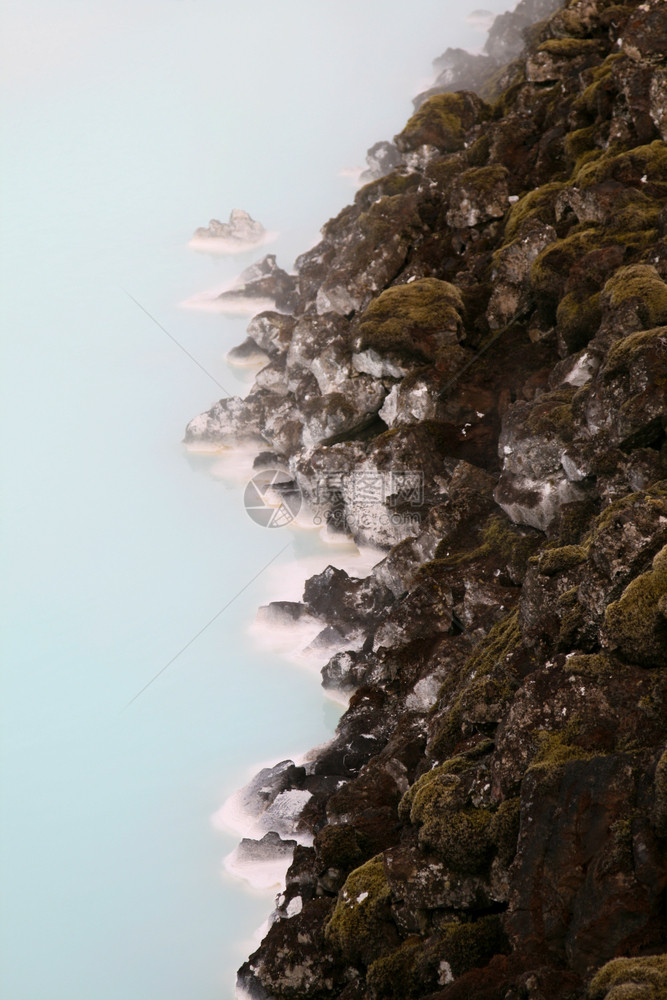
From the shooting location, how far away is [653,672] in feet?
33.1

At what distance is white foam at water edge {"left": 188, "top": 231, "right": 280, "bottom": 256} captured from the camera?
52.2 m

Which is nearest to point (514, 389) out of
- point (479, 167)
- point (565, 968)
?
point (479, 167)

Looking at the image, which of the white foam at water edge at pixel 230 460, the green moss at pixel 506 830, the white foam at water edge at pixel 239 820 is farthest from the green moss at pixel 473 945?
the white foam at water edge at pixel 230 460

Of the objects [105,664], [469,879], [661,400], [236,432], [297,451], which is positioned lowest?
[469,879]

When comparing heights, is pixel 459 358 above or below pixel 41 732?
above

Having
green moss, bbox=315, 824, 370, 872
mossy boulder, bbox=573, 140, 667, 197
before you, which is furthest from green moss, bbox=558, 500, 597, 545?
mossy boulder, bbox=573, 140, 667, 197

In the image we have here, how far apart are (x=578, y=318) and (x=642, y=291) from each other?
8.21 ft

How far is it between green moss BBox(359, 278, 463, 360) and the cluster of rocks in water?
97 mm

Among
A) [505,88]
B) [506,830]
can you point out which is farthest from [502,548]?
[505,88]

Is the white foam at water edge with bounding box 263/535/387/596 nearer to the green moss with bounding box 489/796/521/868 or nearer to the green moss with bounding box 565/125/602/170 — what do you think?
the green moss with bounding box 565/125/602/170

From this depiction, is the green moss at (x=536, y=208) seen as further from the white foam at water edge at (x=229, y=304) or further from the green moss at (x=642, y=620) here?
the white foam at water edge at (x=229, y=304)

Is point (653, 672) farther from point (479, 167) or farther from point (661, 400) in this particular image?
point (479, 167)

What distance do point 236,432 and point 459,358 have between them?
Answer: 1104cm

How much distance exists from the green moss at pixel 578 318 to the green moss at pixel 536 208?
208 inches
